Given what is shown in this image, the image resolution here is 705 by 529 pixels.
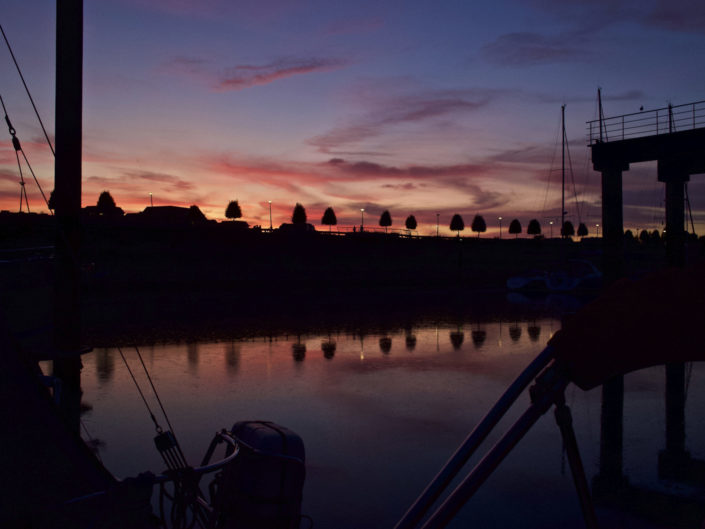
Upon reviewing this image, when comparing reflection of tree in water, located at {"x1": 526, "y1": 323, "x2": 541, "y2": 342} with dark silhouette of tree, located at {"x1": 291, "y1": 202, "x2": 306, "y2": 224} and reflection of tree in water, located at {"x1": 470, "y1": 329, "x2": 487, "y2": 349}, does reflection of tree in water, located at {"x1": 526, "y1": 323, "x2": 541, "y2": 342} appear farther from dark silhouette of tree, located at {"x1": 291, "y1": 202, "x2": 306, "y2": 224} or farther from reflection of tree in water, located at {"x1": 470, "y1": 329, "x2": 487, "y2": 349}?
dark silhouette of tree, located at {"x1": 291, "y1": 202, "x2": 306, "y2": 224}

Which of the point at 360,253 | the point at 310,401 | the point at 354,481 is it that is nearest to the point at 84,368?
the point at 310,401

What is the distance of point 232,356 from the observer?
17.1m

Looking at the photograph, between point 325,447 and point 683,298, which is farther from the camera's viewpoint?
point 325,447

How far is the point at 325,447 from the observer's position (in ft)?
30.8

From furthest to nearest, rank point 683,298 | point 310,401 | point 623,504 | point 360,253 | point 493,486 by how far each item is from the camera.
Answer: point 360,253 < point 310,401 < point 493,486 < point 623,504 < point 683,298

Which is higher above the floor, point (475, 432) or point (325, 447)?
point (475, 432)

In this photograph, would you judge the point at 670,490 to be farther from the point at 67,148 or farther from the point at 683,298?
the point at 67,148

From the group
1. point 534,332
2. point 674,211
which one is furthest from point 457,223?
point 534,332

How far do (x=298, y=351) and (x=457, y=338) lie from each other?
5952mm

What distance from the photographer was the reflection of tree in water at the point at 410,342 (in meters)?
18.7

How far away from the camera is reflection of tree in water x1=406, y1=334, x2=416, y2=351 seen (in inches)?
735

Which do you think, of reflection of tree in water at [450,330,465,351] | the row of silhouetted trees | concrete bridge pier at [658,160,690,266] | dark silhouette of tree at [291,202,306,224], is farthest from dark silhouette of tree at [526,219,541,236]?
reflection of tree in water at [450,330,465,351]

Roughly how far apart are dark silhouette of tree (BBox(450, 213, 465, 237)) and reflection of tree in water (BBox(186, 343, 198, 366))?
508 feet

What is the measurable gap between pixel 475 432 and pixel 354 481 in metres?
4.73
